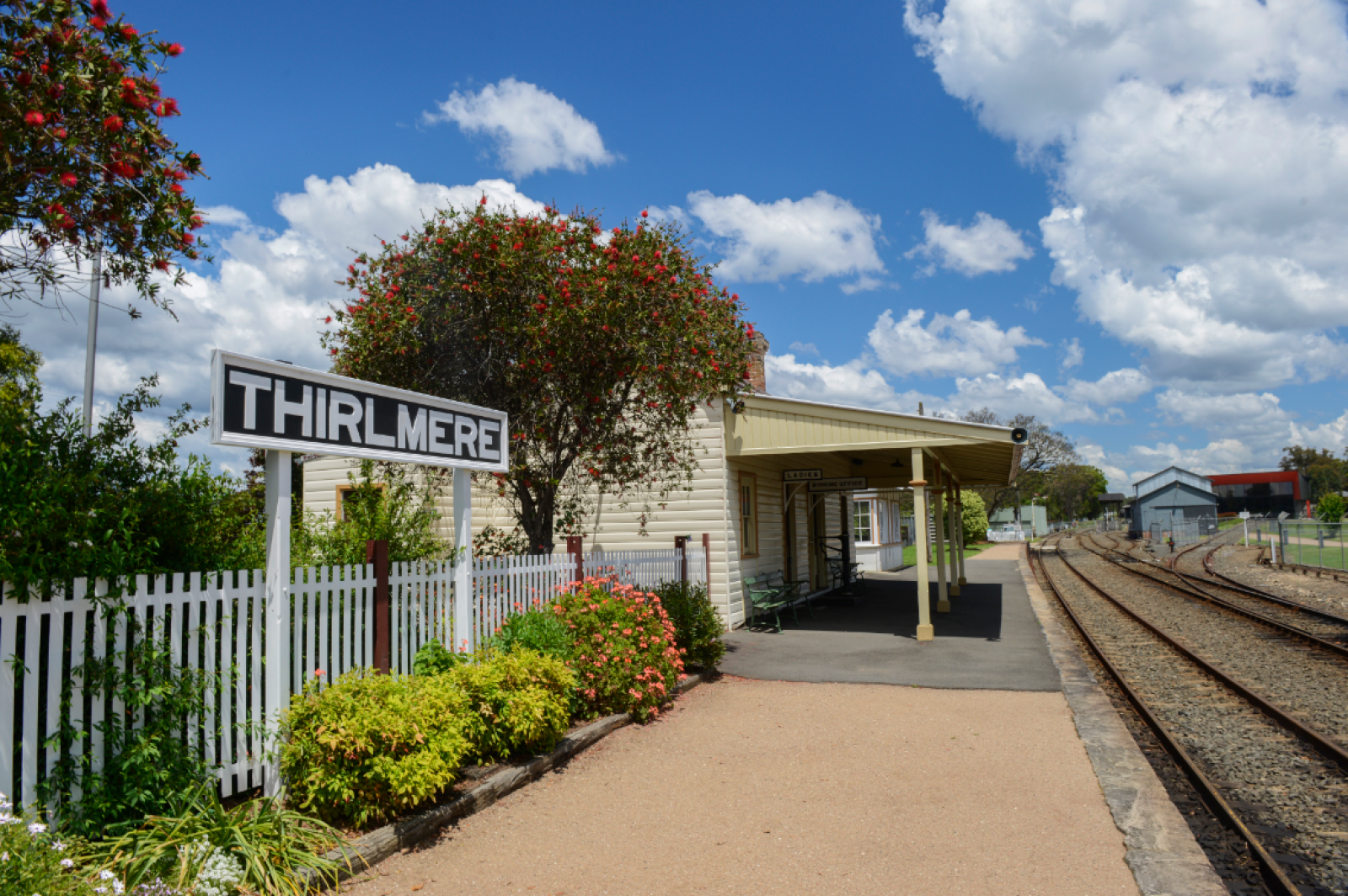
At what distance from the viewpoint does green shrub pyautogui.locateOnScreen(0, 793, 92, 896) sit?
9.81 ft

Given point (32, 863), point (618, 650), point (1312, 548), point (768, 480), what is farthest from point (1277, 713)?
point (1312, 548)

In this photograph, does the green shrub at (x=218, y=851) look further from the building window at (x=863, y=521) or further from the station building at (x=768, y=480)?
the building window at (x=863, y=521)

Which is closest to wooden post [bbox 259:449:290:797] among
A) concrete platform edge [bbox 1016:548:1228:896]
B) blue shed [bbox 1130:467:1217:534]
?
concrete platform edge [bbox 1016:548:1228:896]

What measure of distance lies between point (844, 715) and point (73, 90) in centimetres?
741

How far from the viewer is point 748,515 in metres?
15.0

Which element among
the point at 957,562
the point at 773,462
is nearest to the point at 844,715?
the point at 773,462

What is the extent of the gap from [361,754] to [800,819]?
8.63 ft

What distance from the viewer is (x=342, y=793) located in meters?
4.46

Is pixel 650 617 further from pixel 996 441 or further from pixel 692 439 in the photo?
pixel 996 441

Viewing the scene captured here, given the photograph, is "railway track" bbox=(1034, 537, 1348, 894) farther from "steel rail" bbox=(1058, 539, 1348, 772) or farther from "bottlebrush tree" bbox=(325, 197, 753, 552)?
"bottlebrush tree" bbox=(325, 197, 753, 552)

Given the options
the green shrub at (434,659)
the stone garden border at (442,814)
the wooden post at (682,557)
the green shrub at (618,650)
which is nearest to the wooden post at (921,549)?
the wooden post at (682,557)

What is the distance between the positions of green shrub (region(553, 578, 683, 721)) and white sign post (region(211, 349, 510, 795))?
123 centimetres

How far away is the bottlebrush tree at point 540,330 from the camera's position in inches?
355

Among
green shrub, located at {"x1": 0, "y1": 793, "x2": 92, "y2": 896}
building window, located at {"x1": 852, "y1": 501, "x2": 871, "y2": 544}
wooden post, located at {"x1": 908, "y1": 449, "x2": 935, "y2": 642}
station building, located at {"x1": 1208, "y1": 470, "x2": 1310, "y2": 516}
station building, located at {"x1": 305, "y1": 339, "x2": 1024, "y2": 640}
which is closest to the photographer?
green shrub, located at {"x1": 0, "y1": 793, "x2": 92, "y2": 896}
